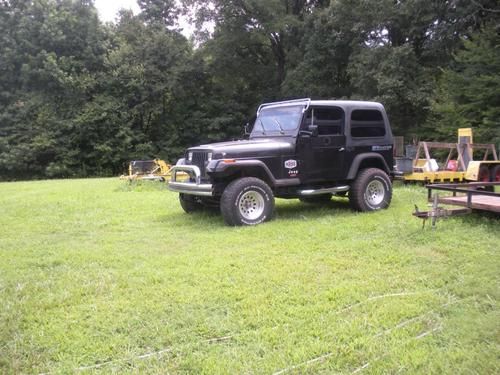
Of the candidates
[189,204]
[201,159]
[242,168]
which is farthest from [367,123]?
[189,204]

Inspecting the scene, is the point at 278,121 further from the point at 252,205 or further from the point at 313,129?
the point at 252,205

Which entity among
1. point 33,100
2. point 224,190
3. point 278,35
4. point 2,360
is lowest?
point 2,360

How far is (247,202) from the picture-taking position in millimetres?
6945

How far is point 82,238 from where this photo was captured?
6281mm

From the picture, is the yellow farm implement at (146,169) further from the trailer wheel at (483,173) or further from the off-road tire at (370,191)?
the trailer wheel at (483,173)

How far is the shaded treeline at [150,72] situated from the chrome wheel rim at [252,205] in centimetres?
1427

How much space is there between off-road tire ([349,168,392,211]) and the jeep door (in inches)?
15.7

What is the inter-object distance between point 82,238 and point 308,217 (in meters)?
3.51

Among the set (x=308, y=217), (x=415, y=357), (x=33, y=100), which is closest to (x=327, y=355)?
(x=415, y=357)

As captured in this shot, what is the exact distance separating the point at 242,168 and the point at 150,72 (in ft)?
69.6

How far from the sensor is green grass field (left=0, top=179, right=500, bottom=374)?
2.79 m

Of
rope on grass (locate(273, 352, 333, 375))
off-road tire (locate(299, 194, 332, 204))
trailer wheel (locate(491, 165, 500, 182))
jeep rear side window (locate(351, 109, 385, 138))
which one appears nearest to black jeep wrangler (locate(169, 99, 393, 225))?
jeep rear side window (locate(351, 109, 385, 138))

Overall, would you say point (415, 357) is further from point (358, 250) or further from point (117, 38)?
point (117, 38)

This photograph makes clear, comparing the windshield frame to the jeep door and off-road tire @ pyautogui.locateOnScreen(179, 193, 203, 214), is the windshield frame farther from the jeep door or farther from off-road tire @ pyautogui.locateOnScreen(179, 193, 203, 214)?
off-road tire @ pyautogui.locateOnScreen(179, 193, 203, 214)
